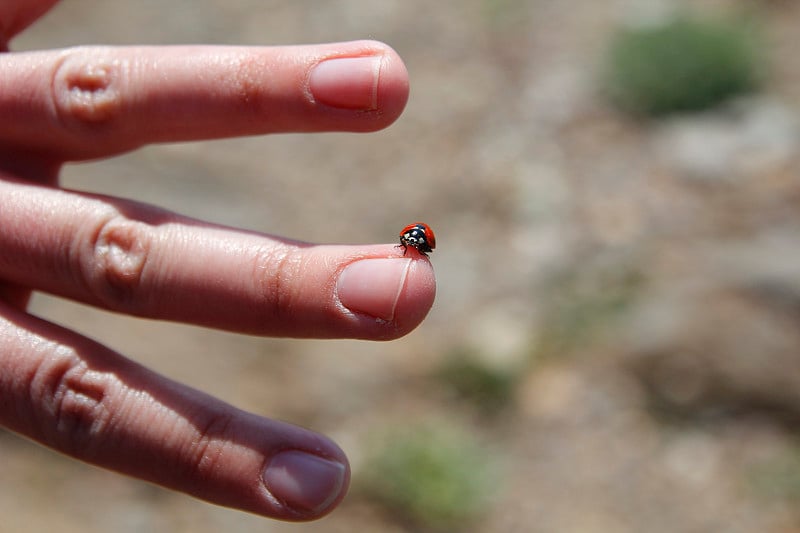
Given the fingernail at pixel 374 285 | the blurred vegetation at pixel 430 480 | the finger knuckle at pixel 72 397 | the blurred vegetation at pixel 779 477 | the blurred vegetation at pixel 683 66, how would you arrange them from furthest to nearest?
the blurred vegetation at pixel 683 66 < the blurred vegetation at pixel 430 480 < the blurred vegetation at pixel 779 477 < the finger knuckle at pixel 72 397 < the fingernail at pixel 374 285

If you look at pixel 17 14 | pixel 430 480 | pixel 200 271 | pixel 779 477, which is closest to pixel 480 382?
pixel 430 480

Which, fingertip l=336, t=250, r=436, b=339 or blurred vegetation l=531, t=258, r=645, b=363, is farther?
blurred vegetation l=531, t=258, r=645, b=363

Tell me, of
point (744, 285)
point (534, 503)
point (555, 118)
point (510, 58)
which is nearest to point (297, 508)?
point (534, 503)

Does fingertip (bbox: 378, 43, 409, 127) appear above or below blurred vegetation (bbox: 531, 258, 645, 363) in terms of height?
below

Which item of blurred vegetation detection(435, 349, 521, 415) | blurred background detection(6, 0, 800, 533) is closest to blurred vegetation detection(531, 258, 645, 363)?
blurred background detection(6, 0, 800, 533)

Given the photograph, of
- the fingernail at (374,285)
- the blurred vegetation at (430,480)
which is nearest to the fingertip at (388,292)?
the fingernail at (374,285)

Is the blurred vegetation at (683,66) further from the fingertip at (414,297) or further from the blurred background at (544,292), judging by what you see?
the fingertip at (414,297)

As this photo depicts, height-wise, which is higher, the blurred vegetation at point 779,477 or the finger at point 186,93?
the blurred vegetation at point 779,477

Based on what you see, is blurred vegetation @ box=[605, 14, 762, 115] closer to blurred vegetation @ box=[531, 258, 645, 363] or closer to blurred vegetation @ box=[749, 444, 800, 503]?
blurred vegetation @ box=[531, 258, 645, 363]

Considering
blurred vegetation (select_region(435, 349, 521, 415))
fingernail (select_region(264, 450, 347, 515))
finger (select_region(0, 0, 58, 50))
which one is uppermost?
blurred vegetation (select_region(435, 349, 521, 415))
